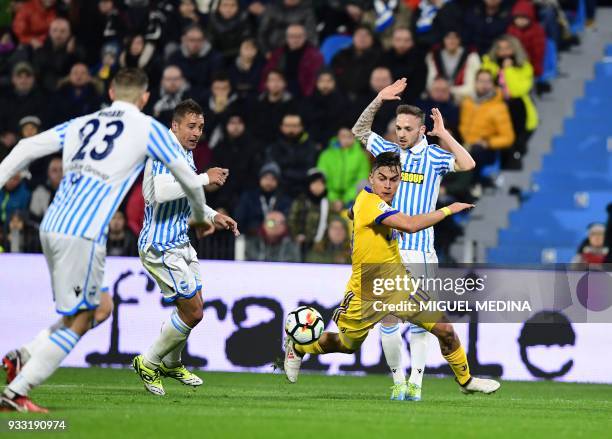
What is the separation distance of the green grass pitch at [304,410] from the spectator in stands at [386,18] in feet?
26.1

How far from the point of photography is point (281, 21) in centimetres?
2234

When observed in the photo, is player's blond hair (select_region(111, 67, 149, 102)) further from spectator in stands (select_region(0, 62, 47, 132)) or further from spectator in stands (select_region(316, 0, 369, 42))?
spectator in stands (select_region(316, 0, 369, 42))

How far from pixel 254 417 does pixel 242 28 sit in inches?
525

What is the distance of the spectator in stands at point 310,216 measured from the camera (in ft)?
61.1

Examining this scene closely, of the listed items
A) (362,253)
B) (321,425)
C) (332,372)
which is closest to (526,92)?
(332,372)

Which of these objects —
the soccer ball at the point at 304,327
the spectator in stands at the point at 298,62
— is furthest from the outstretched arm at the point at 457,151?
the spectator in stands at the point at 298,62

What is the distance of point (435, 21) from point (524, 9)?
150 centimetres

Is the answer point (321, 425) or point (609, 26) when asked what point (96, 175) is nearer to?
point (321, 425)

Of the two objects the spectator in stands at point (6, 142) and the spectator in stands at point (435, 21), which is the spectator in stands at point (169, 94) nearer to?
the spectator in stands at point (6, 142)

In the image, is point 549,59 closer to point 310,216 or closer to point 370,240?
point 310,216

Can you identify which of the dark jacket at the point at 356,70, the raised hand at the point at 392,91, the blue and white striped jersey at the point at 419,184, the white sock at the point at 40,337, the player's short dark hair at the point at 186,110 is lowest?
the white sock at the point at 40,337

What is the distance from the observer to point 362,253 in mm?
12102

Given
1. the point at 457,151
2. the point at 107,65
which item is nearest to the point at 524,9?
the point at 107,65

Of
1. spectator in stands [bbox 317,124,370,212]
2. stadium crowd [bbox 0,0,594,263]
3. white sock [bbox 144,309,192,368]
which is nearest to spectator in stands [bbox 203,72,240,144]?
stadium crowd [bbox 0,0,594,263]
